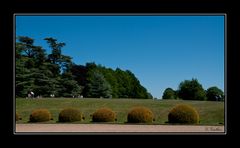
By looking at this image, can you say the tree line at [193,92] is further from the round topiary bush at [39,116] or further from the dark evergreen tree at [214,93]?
the round topiary bush at [39,116]

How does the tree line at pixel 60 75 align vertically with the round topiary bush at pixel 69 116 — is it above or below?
above

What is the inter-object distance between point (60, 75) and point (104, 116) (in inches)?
112

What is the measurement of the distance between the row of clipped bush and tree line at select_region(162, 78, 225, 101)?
1.88 ft

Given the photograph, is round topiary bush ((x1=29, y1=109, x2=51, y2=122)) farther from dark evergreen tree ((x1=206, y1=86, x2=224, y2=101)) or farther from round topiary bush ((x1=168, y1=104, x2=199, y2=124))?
dark evergreen tree ((x1=206, y1=86, x2=224, y2=101))

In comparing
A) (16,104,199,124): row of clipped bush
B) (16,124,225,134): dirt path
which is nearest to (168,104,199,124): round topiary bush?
(16,104,199,124): row of clipped bush

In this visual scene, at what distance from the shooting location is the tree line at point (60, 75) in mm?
8367

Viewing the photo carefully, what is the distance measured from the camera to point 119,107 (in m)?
12.9

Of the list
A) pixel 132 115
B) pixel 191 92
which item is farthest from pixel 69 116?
pixel 191 92

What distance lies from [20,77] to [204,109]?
214 inches

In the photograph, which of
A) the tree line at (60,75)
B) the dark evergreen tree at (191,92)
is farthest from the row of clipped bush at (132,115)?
the tree line at (60,75)

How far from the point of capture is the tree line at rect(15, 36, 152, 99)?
8367 millimetres

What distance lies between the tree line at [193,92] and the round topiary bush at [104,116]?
7.86ft
